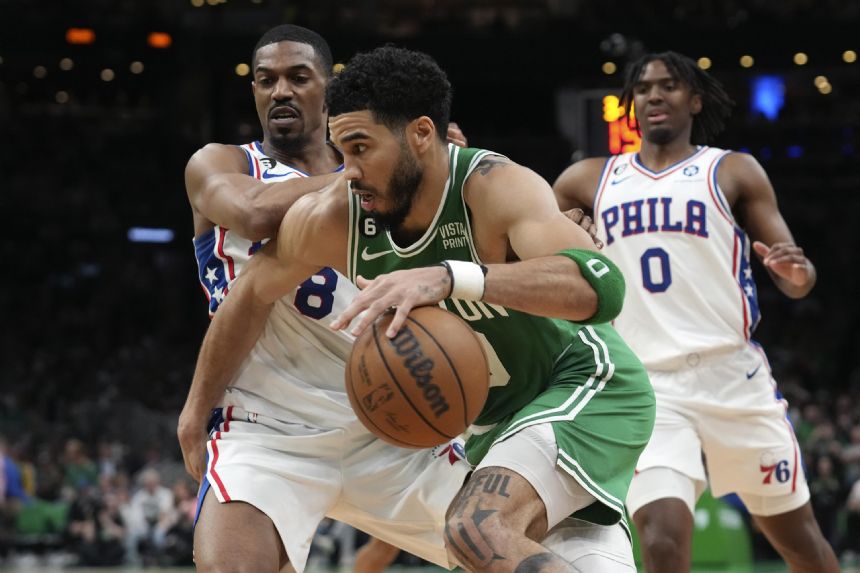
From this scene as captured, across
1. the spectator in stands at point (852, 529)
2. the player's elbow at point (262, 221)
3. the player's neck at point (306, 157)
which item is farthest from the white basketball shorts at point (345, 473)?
the spectator in stands at point (852, 529)

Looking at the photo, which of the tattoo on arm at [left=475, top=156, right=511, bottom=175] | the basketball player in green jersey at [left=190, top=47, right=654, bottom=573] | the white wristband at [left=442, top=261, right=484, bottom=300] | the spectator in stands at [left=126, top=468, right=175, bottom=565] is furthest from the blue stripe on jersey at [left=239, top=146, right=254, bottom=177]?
the spectator in stands at [left=126, top=468, right=175, bottom=565]

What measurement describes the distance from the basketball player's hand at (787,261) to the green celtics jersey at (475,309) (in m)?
1.77

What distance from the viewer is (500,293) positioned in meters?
3.21

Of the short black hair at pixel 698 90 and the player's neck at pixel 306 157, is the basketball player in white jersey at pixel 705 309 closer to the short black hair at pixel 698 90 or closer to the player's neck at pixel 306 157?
the short black hair at pixel 698 90

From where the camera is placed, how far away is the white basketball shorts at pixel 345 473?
4.07 m

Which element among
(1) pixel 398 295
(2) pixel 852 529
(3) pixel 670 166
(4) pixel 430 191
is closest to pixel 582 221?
(4) pixel 430 191

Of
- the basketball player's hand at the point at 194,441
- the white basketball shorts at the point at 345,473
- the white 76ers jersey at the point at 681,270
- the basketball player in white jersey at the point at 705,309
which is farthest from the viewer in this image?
the white 76ers jersey at the point at 681,270

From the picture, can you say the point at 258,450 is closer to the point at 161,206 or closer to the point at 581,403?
the point at 581,403

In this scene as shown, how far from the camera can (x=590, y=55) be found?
66.0 ft

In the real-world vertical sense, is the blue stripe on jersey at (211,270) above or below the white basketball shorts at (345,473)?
above

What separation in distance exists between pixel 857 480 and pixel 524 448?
9462 mm

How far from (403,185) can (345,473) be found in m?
1.15

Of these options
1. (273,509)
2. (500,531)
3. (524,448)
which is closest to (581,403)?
(524,448)

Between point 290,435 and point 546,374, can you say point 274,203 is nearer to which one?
point 290,435
